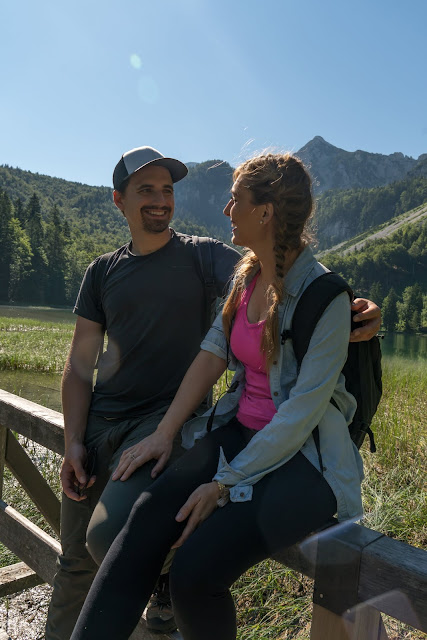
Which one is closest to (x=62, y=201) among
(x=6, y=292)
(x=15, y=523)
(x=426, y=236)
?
(x=6, y=292)

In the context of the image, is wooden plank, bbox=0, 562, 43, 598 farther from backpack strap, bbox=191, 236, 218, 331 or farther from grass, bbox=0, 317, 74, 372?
grass, bbox=0, 317, 74, 372

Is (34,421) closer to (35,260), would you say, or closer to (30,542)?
(30,542)

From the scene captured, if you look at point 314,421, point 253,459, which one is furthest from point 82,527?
point 314,421

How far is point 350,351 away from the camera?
1621mm

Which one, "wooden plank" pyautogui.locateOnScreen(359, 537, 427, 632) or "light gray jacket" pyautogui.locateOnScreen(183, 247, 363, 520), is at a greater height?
"light gray jacket" pyautogui.locateOnScreen(183, 247, 363, 520)

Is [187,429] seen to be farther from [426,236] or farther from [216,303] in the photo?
[426,236]

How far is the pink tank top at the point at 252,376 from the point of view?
170 centimetres

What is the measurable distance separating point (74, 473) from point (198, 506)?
0.83 m

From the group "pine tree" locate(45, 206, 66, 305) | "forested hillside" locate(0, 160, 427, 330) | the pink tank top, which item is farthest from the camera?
"pine tree" locate(45, 206, 66, 305)

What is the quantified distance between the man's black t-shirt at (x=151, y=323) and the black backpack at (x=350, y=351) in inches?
27.8

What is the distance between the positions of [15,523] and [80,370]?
3.11 ft

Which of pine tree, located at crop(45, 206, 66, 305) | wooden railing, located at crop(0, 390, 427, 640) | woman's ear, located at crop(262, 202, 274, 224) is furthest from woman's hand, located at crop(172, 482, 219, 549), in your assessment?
pine tree, located at crop(45, 206, 66, 305)

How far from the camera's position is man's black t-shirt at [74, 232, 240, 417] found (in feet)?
7.14

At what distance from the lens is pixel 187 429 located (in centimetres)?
188
